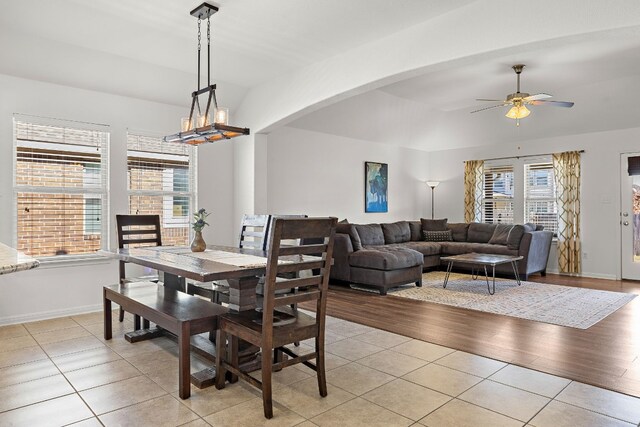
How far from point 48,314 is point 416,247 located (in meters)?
5.29

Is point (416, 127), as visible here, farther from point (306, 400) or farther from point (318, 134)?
point (306, 400)

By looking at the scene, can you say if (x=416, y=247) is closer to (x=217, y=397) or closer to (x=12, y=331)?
(x=217, y=397)

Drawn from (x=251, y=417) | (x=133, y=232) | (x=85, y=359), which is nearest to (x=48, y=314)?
(x=133, y=232)

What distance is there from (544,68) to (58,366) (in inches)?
243

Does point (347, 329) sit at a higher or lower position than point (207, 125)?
lower

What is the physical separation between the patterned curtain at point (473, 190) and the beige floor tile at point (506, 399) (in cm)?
639

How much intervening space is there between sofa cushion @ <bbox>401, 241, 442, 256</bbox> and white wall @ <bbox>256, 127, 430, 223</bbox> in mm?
1091

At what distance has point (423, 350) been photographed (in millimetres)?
3418

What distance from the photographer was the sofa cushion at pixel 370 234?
699 cm

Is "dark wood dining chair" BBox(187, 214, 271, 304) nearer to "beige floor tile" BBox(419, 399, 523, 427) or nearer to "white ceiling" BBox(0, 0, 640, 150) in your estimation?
"beige floor tile" BBox(419, 399, 523, 427)

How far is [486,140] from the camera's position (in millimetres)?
8383

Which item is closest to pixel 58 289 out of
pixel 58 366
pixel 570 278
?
pixel 58 366

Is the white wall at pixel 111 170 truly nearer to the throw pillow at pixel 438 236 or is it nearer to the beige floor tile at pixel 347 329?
the beige floor tile at pixel 347 329

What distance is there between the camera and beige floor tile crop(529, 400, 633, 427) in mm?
2225
